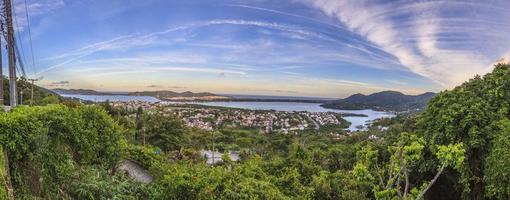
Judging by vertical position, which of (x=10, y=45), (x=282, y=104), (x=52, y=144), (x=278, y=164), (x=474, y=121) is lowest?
(x=282, y=104)

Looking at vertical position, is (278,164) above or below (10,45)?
below

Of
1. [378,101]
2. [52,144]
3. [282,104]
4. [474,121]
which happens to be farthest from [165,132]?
[282,104]

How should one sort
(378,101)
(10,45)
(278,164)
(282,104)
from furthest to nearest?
(282,104), (378,101), (10,45), (278,164)

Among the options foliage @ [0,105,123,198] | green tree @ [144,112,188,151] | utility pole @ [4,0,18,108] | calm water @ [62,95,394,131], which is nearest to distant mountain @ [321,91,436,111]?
calm water @ [62,95,394,131]

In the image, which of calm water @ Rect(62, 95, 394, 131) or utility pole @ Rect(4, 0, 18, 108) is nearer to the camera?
utility pole @ Rect(4, 0, 18, 108)

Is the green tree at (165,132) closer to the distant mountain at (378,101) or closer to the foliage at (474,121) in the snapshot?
the foliage at (474,121)

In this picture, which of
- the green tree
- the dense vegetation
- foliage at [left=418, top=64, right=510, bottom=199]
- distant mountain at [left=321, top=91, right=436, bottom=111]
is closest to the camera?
the dense vegetation

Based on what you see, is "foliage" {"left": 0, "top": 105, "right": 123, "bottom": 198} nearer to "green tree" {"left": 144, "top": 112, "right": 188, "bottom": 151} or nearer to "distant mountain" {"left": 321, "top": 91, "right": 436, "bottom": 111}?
"green tree" {"left": 144, "top": 112, "right": 188, "bottom": 151}

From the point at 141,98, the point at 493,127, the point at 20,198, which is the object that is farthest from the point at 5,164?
the point at 141,98

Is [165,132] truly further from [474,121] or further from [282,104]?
[282,104]

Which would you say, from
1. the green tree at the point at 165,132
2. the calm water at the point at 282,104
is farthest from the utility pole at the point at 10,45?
the calm water at the point at 282,104
